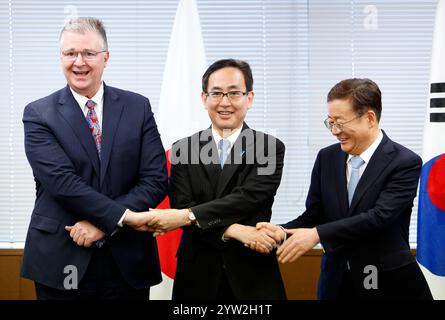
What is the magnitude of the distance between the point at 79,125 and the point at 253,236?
88 cm

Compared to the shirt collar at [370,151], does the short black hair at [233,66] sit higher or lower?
higher

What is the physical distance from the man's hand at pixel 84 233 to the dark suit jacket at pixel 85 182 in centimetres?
3

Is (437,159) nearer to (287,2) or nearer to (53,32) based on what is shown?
(287,2)

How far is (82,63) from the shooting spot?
268 centimetres

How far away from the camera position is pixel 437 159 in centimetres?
367

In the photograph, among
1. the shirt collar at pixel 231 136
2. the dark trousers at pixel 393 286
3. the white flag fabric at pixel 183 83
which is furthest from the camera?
the white flag fabric at pixel 183 83

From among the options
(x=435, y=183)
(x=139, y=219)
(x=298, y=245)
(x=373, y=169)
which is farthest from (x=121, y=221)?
(x=435, y=183)

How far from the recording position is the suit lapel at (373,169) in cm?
262

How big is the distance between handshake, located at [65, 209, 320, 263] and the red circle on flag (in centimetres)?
120

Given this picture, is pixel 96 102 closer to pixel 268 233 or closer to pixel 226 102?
pixel 226 102

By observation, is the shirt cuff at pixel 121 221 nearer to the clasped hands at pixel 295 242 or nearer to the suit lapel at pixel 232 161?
the suit lapel at pixel 232 161

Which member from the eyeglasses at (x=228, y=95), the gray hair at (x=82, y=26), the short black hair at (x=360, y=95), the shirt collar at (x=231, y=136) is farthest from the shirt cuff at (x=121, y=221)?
the short black hair at (x=360, y=95)
